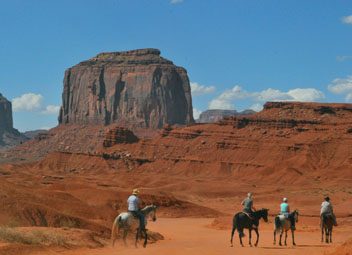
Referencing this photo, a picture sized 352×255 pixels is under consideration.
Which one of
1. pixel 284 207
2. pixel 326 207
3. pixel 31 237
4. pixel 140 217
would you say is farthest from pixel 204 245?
pixel 31 237

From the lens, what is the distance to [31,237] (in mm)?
19812

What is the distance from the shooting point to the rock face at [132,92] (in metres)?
162

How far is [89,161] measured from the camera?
108 meters

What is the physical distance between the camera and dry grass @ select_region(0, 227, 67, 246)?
63.7 ft

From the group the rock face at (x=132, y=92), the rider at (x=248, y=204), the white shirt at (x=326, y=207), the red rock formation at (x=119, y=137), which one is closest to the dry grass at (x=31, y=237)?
the rider at (x=248, y=204)

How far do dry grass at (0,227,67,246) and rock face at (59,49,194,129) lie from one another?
456 ft

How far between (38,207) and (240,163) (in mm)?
69439

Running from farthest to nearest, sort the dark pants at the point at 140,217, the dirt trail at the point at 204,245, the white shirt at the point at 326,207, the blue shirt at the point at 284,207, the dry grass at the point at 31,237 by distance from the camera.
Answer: the white shirt at the point at 326,207, the blue shirt at the point at 284,207, the dark pants at the point at 140,217, the dirt trail at the point at 204,245, the dry grass at the point at 31,237

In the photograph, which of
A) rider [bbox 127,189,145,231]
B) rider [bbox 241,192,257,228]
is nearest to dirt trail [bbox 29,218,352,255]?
rider [bbox 127,189,145,231]

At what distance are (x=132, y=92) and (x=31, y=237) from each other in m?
146

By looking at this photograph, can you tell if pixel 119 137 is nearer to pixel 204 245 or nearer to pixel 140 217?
pixel 204 245

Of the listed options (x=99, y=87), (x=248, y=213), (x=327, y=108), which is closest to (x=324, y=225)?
(x=248, y=213)

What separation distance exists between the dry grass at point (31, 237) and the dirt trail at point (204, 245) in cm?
65

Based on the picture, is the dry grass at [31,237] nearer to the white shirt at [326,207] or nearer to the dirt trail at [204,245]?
the dirt trail at [204,245]
